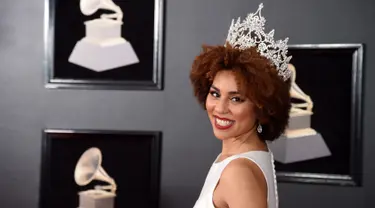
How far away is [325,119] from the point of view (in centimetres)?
184

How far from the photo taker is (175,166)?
1.98m

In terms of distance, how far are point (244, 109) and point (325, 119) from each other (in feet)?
2.59

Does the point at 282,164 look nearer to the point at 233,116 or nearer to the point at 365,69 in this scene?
the point at 365,69

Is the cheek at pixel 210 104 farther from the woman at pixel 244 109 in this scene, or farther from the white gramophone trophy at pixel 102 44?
the white gramophone trophy at pixel 102 44

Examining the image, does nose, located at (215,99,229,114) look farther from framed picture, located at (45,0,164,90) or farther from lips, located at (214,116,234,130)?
framed picture, located at (45,0,164,90)

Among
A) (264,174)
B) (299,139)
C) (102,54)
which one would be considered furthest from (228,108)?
(102,54)

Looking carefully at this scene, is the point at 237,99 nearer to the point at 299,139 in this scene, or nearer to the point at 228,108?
the point at 228,108

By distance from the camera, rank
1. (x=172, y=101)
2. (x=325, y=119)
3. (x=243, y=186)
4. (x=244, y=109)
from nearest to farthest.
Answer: (x=243, y=186) → (x=244, y=109) → (x=325, y=119) → (x=172, y=101)

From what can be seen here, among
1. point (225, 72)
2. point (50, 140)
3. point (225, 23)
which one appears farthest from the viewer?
point (50, 140)

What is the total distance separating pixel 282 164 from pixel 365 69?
447mm

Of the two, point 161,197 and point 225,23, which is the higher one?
point 225,23

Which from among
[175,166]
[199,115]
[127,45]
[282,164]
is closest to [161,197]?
[175,166]

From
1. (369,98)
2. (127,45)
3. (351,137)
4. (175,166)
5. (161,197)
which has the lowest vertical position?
(161,197)

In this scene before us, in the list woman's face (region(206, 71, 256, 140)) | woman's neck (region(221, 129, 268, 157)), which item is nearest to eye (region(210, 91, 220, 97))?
woman's face (region(206, 71, 256, 140))
